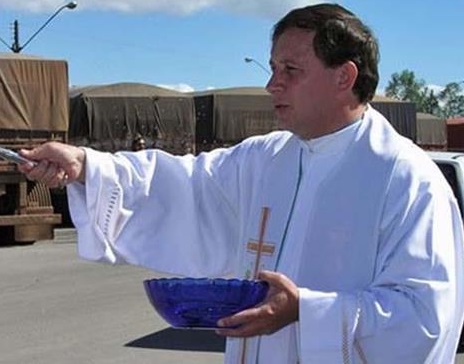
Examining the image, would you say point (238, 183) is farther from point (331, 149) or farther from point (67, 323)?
point (67, 323)

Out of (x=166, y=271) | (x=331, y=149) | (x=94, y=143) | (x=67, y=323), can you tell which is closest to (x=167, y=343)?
(x=67, y=323)

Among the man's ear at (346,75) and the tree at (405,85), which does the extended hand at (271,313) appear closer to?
the man's ear at (346,75)

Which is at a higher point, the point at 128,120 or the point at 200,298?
the point at 200,298

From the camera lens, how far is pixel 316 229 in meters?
2.74

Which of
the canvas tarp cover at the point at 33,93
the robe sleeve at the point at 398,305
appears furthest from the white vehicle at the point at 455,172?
the canvas tarp cover at the point at 33,93

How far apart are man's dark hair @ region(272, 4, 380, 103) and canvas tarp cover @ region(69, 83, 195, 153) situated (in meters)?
22.1

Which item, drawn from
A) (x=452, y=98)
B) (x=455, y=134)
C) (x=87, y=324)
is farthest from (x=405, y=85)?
(x=87, y=324)

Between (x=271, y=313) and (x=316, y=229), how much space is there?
0.41 metres

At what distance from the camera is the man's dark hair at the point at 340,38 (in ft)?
9.05

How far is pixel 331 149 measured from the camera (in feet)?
9.32

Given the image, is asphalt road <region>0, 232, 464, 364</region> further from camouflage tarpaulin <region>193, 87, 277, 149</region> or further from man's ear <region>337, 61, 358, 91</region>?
camouflage tarpaulin <region>193, 87, 277, 149</region>

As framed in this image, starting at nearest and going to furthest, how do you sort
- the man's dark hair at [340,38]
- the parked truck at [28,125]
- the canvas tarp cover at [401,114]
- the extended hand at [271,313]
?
1. the extended hand at [271,313]
2. the man's dark hair at [340,38]
3. the parked truck at [28,125]
4. the canvas tarp cover at [401,114]

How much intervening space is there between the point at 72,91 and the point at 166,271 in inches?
1009

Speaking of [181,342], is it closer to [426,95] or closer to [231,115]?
[231,115]
